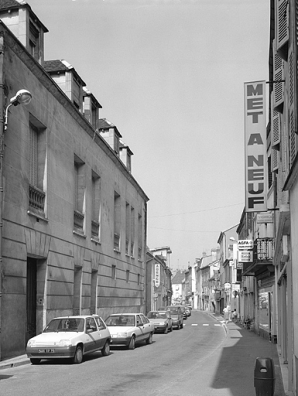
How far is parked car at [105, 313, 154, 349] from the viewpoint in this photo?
→ 23.2 m

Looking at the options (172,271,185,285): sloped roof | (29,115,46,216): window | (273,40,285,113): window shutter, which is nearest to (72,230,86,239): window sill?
(29,115,46,216): window

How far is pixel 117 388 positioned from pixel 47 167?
12.7m

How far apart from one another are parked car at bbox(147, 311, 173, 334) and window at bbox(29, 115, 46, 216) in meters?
15.8

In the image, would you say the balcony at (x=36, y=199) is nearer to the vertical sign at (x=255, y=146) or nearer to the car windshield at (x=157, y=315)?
the vertical sign at (x=255, y=146)

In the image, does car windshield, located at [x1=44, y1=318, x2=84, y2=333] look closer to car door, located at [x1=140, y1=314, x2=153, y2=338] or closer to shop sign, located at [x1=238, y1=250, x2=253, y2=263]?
car door, located at [x1=140, y1=314, x2=153, y2=338]

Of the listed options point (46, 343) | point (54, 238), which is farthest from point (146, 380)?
point (54, 238)

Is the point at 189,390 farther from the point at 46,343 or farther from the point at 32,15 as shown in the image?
the point at 32,15

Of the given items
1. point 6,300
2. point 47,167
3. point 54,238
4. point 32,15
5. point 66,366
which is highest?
point 32,15

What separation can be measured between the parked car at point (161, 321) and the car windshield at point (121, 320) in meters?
11.7

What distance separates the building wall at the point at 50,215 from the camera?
64.5 ft

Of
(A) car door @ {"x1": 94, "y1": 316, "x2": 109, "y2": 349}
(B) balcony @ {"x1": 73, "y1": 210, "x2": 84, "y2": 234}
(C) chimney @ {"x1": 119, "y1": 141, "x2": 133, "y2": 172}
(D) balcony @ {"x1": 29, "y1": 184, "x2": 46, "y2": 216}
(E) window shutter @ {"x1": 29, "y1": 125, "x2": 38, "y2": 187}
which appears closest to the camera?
(A) car door @ {"x1": 94, "y1": 316, "x2": 109, "y2": 349}

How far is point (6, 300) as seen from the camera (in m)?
18.9

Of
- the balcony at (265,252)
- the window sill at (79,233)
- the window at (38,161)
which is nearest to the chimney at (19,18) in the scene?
the window at (38,161)

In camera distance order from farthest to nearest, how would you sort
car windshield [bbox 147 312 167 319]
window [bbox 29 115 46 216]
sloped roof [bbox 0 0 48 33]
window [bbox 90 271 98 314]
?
car windshield [bbox 147 312 167 319] → window [bbox 90 271 98 314] → window [bbox 29 115 46 216] → sloped roof [bbox 0 0 48 33]
